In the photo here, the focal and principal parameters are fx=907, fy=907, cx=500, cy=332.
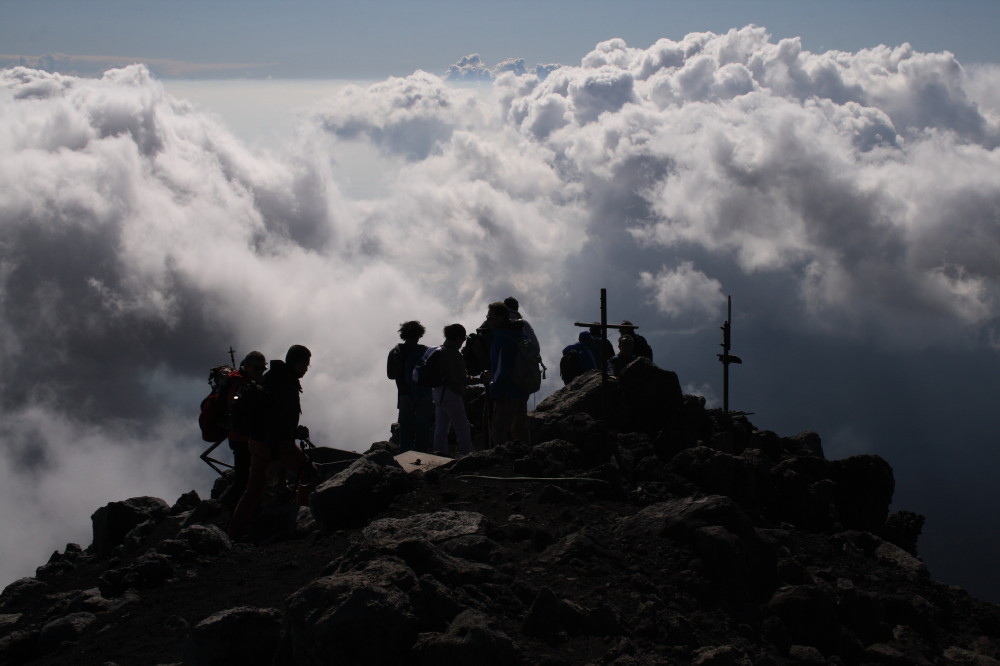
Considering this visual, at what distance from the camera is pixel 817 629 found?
24.7ft

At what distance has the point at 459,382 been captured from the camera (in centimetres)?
1273

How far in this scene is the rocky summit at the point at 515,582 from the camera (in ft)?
20.5

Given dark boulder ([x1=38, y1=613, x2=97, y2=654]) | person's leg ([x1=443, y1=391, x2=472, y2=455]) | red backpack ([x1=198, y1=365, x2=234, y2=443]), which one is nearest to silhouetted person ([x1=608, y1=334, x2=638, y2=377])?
person's leg ([x1=443, y1=391, x2=472, y2=455])

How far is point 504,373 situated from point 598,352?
507 cm

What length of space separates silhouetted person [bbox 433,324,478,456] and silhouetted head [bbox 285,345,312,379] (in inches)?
123

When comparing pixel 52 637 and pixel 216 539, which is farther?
pixel 216 539

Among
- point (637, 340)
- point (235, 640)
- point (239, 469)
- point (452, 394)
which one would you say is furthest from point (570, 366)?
point (235, 640)

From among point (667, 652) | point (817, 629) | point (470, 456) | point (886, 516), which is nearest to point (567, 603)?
point (667, 652)

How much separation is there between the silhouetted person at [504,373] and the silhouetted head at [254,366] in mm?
Answer: 2958

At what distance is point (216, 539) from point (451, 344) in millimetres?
4412

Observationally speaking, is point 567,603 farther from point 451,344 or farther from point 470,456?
point 451,344

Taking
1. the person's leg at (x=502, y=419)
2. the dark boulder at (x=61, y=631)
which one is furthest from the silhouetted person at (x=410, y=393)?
the dark boulder at (x=61, y=631)

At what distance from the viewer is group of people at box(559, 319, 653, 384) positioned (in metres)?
15.7

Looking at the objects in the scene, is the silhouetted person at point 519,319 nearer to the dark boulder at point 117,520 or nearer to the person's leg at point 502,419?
the person's leg at point 502,419
